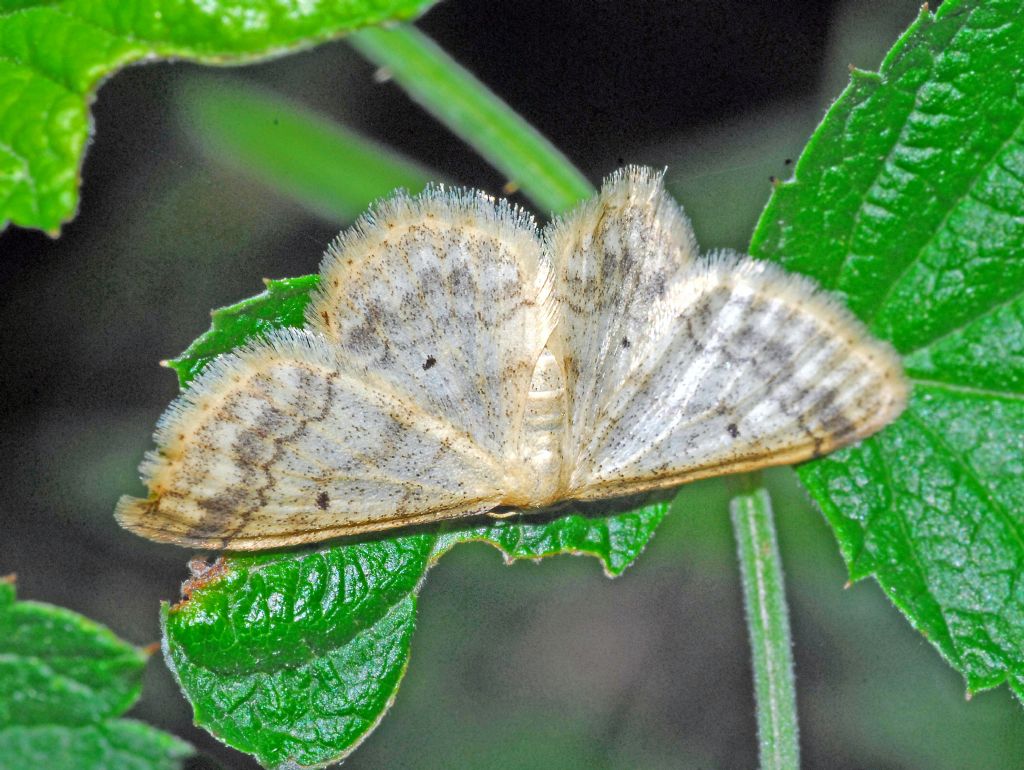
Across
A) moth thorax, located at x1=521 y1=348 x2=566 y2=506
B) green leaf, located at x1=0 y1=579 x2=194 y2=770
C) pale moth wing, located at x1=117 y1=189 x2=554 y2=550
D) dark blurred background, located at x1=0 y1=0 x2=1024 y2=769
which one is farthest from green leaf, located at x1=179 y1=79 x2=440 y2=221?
green leaf, located at x1=0 y1=579 x2=194 y2=770

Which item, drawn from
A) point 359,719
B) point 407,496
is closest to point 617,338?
point 407,496

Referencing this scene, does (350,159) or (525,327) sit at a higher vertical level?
(350,159)

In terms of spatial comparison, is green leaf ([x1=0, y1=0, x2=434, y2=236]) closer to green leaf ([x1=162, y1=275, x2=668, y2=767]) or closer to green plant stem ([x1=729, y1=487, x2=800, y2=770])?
green leaf ([x1=162, y1=275, x2=668, y2=767])

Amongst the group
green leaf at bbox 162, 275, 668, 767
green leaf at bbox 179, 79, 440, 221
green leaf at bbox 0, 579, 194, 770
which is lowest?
green leaf at bbox 0, 579, 194, 770

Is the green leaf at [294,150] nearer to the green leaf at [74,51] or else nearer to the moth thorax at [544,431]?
the moth thorax at [544,431]

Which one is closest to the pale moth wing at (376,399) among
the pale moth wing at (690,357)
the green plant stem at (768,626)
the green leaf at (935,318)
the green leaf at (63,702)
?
the pale moth wing at (690,357)

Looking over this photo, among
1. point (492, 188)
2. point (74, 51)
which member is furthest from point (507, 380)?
point (74, 51)

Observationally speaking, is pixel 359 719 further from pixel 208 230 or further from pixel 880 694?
pixel 880 694

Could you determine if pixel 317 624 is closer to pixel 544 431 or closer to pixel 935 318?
pixel 544 431
